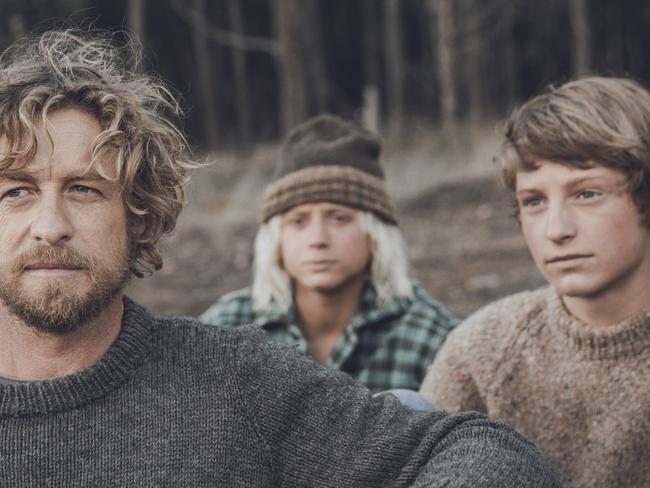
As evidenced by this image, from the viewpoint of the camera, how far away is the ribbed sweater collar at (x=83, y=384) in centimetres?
234

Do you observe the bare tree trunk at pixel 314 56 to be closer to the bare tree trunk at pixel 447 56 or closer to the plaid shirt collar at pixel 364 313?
the bare tree trunk at pixel 447 56

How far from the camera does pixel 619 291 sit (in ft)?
9.92

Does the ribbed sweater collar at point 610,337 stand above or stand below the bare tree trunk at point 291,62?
below

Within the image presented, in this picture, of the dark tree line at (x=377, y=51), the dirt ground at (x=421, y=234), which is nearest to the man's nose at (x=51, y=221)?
the dirt ground at (x=421, y=234)

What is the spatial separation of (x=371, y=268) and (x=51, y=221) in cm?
238

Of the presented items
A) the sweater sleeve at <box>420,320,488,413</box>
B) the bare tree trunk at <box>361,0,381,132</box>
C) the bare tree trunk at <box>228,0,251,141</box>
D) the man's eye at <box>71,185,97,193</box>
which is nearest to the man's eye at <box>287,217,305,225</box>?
the sweater sleeve at <box>420,320,488,413</box>

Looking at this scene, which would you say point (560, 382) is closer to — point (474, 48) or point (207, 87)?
point (474, 48)

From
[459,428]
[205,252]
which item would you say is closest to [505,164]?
[459,428]

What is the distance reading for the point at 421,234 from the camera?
10.9m

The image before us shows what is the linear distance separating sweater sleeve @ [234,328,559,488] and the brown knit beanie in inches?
74.3

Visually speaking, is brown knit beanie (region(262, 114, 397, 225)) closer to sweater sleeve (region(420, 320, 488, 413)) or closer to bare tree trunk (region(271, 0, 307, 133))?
sweater sleeve (region(420, 320, 488, 413))

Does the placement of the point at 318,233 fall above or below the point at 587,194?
below

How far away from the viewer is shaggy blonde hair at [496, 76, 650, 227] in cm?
296

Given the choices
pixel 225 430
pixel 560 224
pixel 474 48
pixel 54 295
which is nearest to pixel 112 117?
pixel 54 295
